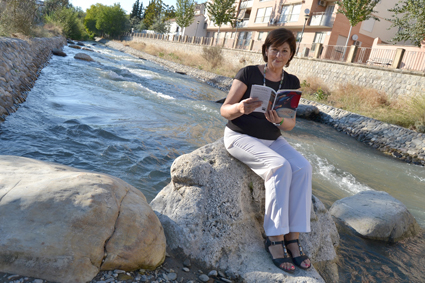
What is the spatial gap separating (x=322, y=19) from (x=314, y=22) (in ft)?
3.77

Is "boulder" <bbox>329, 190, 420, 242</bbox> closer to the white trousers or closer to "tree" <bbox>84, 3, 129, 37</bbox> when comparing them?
the white trousers

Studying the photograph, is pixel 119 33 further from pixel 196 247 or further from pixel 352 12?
pixel 196 247

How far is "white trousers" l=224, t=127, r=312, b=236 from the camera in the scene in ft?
8.59

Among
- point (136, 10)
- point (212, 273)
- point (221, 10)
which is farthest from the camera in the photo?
point (136, 10)

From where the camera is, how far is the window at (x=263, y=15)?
3857 cm

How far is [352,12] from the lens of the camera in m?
22.9

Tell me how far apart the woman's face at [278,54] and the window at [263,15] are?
38.8 metres

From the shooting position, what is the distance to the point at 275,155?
2.84 metres

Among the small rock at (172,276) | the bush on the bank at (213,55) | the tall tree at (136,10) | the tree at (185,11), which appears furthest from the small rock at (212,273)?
the tall tree at (136,10)

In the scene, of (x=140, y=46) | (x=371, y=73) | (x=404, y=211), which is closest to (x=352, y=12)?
(x=371, y=73)

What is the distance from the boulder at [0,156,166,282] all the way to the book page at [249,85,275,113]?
1443mm

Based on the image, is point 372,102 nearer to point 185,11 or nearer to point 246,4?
point 246,4

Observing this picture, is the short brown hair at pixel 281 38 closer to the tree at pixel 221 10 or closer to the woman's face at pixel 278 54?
the woman's face at pixel 278 54

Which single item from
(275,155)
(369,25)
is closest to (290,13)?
(369,25)
